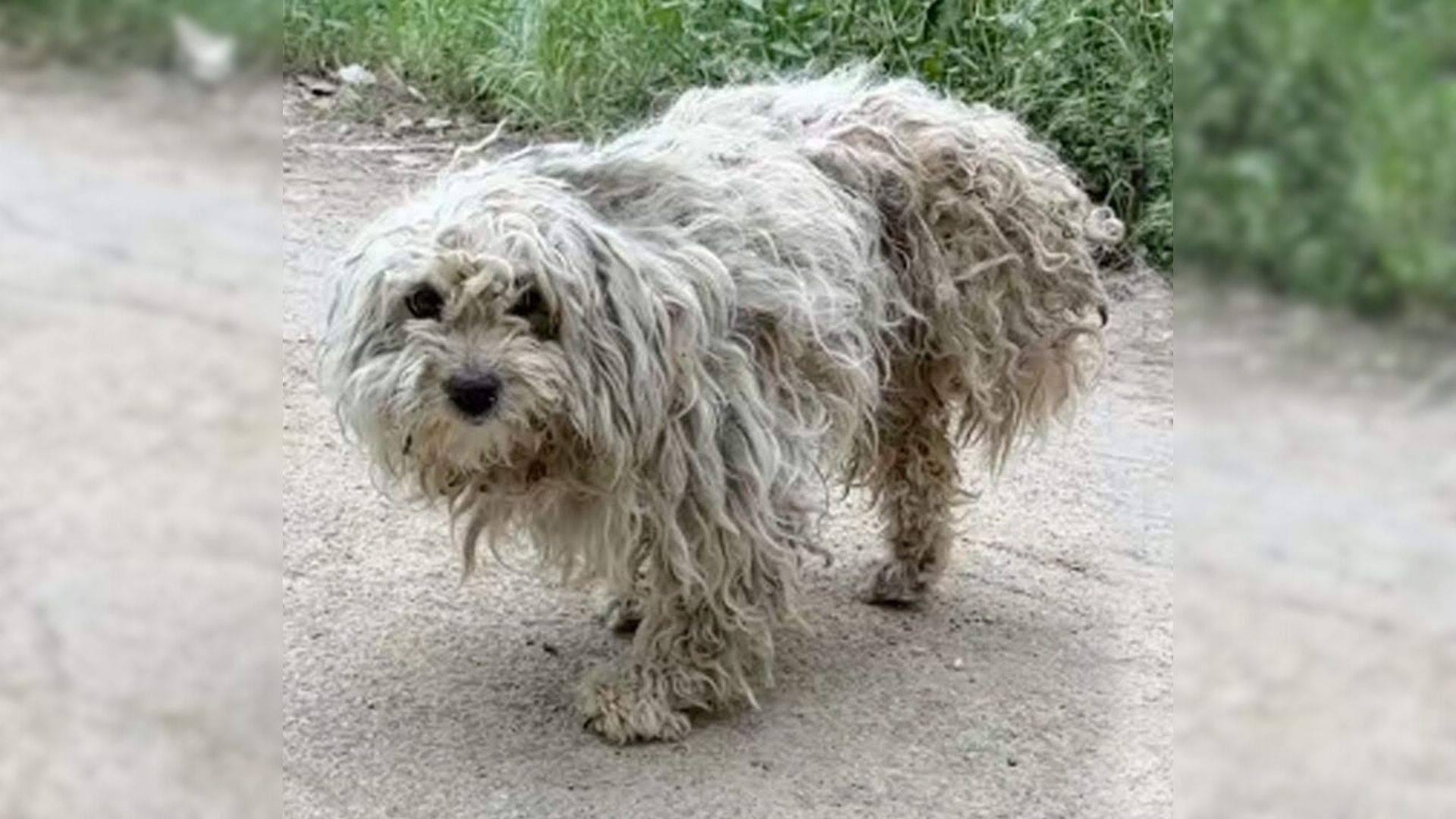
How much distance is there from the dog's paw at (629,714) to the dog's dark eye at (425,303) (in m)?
0.87

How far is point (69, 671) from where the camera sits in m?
3.34

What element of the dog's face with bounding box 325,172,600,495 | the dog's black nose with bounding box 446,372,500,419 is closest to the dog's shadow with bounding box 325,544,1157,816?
the dog's face with bounding box 325,172,600,495

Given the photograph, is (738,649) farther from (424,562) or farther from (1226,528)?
(1226,528)

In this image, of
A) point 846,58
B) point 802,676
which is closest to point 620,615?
point 802,676

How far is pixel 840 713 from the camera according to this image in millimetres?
3887

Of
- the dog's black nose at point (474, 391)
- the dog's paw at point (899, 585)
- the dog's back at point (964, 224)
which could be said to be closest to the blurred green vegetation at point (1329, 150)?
the dog's black nose at point (474, 391)

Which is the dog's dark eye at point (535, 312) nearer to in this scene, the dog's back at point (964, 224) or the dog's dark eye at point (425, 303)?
A: the dog's dark eye at point (425, 303)

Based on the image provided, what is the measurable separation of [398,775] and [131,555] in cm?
63

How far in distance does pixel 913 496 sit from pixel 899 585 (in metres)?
0.21

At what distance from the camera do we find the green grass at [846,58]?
685 cm

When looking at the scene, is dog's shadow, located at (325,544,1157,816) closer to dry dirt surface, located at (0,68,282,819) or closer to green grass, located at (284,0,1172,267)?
dry dirt surface, located at (0,68,282,819)

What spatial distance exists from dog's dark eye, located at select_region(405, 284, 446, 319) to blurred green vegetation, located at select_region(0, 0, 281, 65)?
0.76 m

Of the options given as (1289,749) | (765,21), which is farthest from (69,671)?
(765,21)

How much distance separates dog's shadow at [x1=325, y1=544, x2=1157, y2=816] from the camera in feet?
11.7
